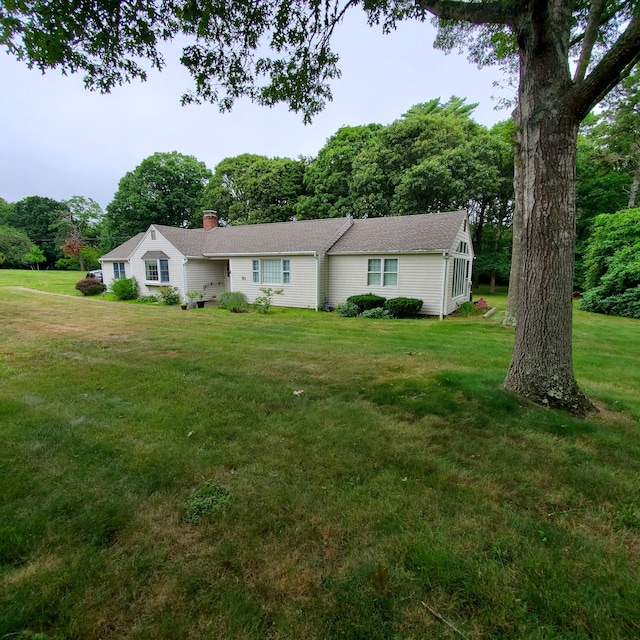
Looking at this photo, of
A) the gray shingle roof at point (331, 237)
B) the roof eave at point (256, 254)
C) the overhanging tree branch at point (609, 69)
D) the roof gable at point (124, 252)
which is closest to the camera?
the overhanging tree branch at point (609, 69)

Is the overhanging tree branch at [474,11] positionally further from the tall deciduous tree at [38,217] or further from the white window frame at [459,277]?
the tall deciduous tree at [38,217]

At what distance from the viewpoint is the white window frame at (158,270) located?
1798cm

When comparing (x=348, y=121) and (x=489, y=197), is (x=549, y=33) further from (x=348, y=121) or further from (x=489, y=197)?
(x=348, y=121)

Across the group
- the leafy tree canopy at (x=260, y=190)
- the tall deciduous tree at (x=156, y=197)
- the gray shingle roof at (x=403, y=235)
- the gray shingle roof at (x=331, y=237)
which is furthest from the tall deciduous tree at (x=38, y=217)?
the gray shingle roof at (x=403, y=235)

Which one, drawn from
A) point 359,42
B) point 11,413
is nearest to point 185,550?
point 11,413

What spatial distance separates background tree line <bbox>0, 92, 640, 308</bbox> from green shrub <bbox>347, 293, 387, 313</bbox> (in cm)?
872

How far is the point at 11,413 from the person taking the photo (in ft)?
12.7

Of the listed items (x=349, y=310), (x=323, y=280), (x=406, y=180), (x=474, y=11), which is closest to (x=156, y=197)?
(x=406, y=180)

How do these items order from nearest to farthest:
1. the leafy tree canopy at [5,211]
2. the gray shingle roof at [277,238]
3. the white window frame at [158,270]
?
the gray shingle roof at [277,238]
the white window frame at [158,270]
the leafy tree canopy at [5,211]

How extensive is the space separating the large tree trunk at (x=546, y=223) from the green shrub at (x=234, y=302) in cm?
1208

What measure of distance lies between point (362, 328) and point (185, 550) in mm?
8806

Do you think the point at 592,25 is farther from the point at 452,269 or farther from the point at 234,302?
the point at 234,302

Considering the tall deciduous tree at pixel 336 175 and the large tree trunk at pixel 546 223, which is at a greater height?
the tall deciduous tree at pixel 336 175

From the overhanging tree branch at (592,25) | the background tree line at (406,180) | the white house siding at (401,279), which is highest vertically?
the background tree line at (406,180)
